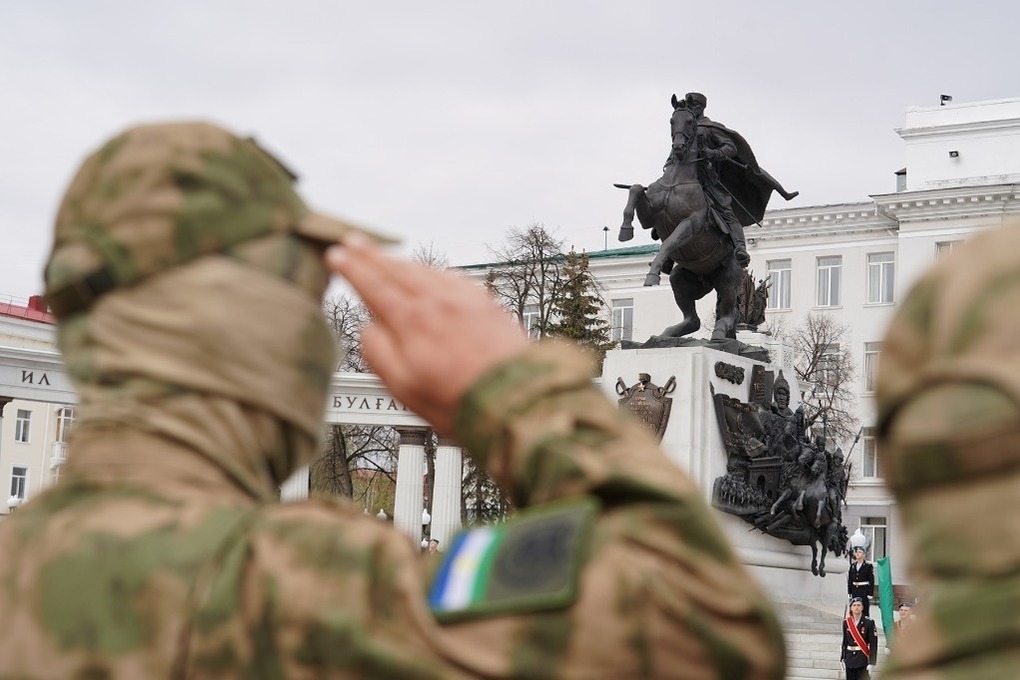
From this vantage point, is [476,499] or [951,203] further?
[951,203]

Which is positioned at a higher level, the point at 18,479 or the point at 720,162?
the point at 720,162

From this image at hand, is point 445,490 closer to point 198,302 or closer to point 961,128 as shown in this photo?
point 961,128

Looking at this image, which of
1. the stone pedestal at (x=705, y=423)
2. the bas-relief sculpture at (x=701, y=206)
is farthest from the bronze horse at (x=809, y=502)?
the bas-relief sculpture at (x=701, y=206)

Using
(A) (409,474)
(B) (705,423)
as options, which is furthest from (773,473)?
(A) (409,474)

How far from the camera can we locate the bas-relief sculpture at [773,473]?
17625mm

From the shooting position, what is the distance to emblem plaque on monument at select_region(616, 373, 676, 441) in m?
17.4

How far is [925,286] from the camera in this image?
152 centimetres

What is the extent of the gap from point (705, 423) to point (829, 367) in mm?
39304

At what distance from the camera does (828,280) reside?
2344 inches

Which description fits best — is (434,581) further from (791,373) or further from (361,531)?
(791,373)

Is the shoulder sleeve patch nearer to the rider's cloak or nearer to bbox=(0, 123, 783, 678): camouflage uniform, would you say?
bbox=(0, 123, 783, 678): camouflage uniform

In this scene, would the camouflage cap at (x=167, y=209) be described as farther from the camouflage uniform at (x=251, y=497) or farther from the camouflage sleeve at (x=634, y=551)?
the camouflage sleeve at (x=634, y=551)

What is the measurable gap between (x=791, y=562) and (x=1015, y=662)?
17110 millimetres

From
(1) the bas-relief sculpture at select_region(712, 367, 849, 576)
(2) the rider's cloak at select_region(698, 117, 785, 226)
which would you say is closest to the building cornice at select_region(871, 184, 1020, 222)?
(2) the rider's cloak at select_region(698, 117, 785, 226)
